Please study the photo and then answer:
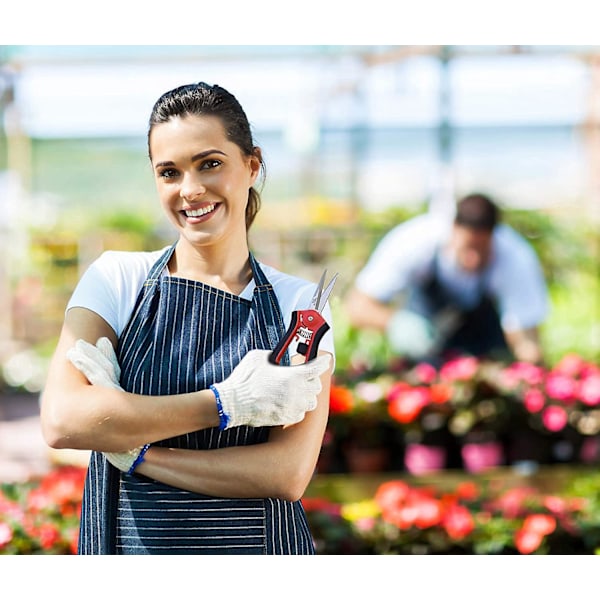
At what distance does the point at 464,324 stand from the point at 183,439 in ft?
9.39

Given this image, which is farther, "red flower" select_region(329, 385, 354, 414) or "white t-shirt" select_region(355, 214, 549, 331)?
"white t-shirt" select_region(355, 214, 549, 331)

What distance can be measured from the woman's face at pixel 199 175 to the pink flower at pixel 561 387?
248 centimetres

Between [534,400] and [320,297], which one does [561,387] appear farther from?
[320,297]

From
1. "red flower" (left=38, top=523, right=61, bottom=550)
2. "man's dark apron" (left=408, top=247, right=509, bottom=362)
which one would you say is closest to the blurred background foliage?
"man's dark apron" (left=408, top=247, right=509, bottom=362)

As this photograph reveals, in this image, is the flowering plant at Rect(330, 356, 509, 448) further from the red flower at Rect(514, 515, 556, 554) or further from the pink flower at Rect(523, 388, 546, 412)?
the red flower at Rect(514, 515, 556, 554)

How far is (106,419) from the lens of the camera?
1.24 metres

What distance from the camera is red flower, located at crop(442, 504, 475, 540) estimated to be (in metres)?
2.60

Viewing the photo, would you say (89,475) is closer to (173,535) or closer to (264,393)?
(173,535)

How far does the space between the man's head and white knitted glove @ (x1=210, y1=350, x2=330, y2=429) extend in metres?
2.65

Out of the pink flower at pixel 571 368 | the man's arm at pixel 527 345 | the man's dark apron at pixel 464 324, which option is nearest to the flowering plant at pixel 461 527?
the pink flower at pixel 571 368
